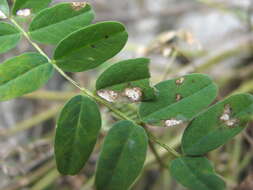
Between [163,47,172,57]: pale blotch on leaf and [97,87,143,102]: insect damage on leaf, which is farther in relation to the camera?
[163,47,172,57]: pale blotch on leaf

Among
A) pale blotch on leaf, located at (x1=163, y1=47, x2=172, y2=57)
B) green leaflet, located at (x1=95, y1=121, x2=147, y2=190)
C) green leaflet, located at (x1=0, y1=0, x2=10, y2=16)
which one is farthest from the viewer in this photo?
pale blotch on leaf, located at (x1=163, y1=47, x2=172, y2=57)

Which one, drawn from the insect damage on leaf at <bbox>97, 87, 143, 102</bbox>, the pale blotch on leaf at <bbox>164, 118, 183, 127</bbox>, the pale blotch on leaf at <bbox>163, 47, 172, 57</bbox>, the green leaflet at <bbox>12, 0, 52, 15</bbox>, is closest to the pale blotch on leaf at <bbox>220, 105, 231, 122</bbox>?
the pale blotch on leaf at <bbox>164, 118, 183, 127</bbox>

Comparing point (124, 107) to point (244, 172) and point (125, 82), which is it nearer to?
point (125, 82)

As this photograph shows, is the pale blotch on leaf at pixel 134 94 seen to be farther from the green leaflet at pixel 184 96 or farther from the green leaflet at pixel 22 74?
the green leaflet at pixel 22 74

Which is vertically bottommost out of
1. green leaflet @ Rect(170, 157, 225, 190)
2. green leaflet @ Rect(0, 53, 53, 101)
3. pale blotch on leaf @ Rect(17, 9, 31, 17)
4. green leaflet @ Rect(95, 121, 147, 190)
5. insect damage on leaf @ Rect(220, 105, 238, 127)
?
green leaflet @ Rect(170, 157, 225, 190)

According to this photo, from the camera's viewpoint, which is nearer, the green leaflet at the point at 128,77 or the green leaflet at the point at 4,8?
the green leaflet at the point at 128,77

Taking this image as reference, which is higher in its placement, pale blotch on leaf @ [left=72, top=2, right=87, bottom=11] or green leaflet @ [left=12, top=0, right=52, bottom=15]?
pale blotch on leaf @ [left=72, top=2, right=87, bottom=11]

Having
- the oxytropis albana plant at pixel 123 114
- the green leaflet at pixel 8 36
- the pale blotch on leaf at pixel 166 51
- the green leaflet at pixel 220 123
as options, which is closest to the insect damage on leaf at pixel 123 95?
the oxytropis albana plant at pixel 123 114

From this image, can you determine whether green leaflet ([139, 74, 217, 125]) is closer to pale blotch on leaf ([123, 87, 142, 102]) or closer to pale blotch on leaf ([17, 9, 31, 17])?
pale blotch on leaf ([123, 87, 142, 102])
